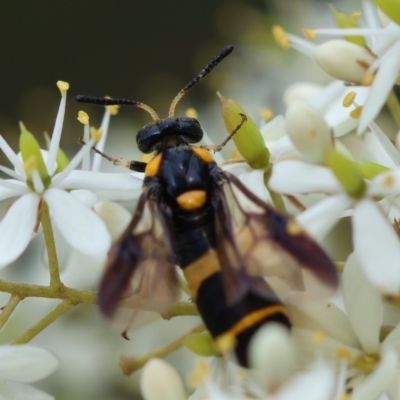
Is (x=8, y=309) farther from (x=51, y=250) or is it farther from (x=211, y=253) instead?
(x=211, y=253)

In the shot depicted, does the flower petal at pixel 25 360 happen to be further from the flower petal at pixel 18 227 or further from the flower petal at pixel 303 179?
the flower petal at pixel 303 179

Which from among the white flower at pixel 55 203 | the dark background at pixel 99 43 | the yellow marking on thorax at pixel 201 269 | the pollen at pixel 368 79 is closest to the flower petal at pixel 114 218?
the white flower at pixel 55 203

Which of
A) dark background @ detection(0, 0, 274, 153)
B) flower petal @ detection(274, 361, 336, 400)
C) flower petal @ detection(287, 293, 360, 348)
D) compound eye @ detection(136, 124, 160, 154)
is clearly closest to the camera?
flower petal @ detection(274, 361, 336, 400)

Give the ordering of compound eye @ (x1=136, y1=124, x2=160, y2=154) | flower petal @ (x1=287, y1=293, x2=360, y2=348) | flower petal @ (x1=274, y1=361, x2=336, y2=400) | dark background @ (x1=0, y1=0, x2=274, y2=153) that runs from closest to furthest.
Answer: flower petal @ (x1=274, y1=361, x2=336, y2=400), flower petal @ (x1=287, y1=293, x2=360, y2=348), compound eye @ (x1=136, y1=124, x2=160, y2=154), dark background @ (x1=0, y1=0, x2=274, y2=153)

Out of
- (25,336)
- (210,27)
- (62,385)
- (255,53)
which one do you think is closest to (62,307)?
(25,336)

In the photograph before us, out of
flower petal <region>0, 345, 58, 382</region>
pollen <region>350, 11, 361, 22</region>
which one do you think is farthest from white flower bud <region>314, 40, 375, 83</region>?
flower petal <region>0, 345, 58, 382</region>

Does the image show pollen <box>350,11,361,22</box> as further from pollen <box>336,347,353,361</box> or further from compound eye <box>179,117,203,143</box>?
pollen <box>336,347,353,361</box>

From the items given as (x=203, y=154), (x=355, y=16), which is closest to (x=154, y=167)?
(x=203, y=154)

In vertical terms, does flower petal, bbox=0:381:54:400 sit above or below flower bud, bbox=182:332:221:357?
below
